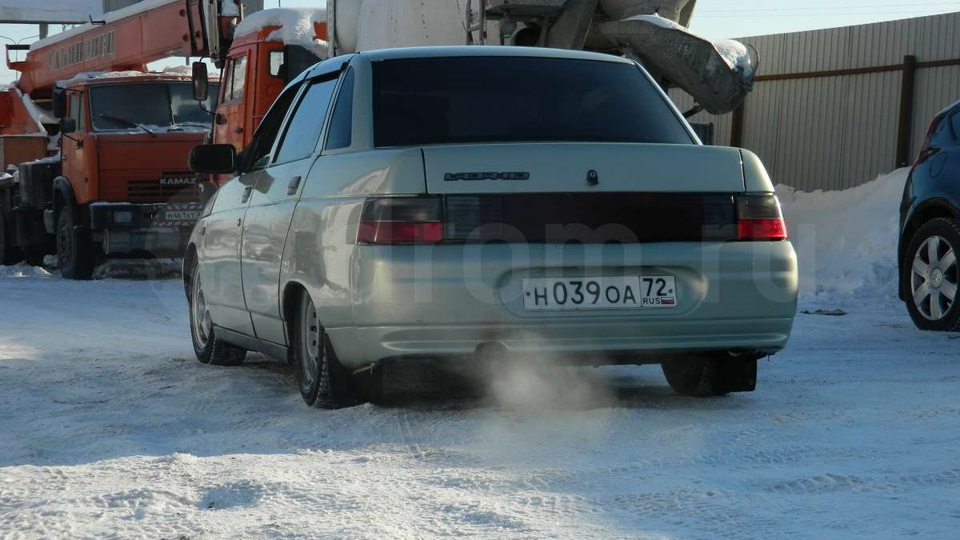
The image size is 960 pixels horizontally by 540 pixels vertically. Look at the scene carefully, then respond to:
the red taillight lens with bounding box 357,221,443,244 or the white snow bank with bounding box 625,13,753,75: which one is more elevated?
the white snow bank with bounding box 625,13,753,75

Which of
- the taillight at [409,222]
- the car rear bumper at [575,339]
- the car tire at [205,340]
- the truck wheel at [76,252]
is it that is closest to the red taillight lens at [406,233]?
the taillight at [409,222]

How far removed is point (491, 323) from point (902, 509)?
195cm

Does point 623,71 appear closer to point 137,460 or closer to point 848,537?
point 137,460

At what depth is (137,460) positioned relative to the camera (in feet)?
17.3

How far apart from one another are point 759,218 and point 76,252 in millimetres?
13294

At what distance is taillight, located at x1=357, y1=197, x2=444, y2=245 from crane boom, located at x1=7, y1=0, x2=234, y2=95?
41.4ft

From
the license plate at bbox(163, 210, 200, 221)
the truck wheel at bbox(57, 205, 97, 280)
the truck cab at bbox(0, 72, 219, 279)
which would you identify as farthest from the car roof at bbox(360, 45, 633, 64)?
the truck wheel at bbox(57, 205, 97, 280)

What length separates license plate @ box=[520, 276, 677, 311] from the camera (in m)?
5.90

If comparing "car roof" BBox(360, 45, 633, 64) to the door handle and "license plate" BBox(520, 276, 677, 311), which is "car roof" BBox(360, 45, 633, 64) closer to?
the door handle

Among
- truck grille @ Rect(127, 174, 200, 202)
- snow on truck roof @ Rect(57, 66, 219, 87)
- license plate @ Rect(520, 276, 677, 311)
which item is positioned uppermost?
snow on truck roof @ Rect(57, 66, 219, 87)

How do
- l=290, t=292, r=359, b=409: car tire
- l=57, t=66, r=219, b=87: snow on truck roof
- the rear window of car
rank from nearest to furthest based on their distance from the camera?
l=290, t=292, r=359, b=409: car tire, the rear window of car, l=57, t=66, r=219, b=87: snow on truck roof

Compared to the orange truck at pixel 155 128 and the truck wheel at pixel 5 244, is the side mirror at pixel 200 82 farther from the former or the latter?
the truck wheel at pixel 5 244

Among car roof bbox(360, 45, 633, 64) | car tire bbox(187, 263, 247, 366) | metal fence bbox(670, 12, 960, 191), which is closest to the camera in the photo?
car roof bbox(360, 45, 633, 64)

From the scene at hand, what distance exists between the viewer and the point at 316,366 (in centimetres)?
648
